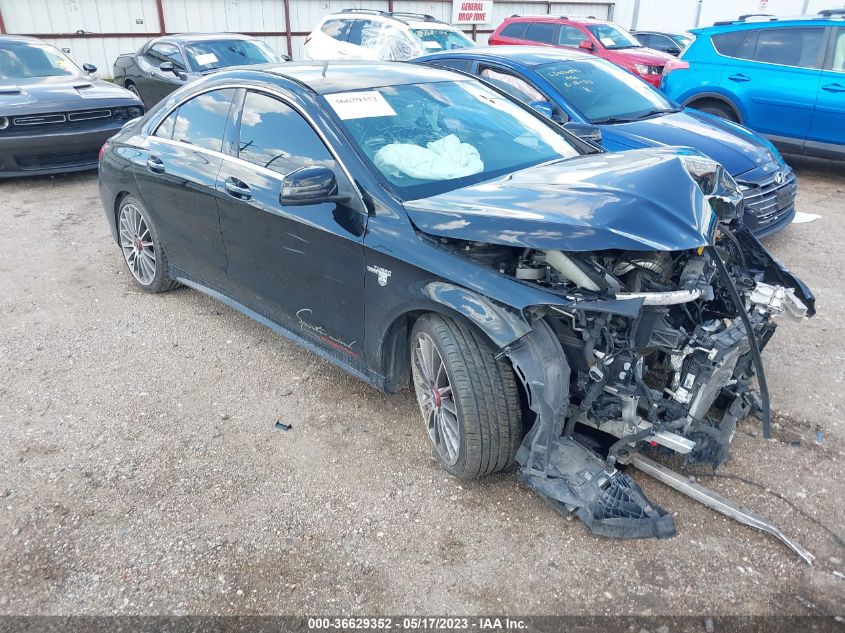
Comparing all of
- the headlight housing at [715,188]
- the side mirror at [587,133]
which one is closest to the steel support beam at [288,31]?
the side mirror at [587,133]

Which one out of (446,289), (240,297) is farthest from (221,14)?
(446,289)

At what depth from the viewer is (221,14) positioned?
16625 mm

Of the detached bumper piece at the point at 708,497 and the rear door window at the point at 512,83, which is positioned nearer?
the detached bumper piece at the point at 708,497

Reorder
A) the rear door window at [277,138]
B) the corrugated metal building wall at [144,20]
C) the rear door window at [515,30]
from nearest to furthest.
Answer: the rear door window at [277,138] → the rear door window at [515,30] → the corrugated metal building wall at [144,20]

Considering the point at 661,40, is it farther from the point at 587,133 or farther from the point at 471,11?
the point at 587,133

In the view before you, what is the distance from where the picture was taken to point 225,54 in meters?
10.1

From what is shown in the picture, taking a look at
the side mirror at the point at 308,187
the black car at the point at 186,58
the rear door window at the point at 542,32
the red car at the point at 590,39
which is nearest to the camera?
the side mirror at the point at 308,187

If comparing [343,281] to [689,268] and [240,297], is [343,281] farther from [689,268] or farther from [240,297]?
[689,268]

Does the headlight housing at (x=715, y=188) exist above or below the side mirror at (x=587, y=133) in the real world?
above

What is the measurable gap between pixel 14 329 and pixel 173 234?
1.34 m

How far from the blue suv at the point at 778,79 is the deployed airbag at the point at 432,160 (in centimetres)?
620

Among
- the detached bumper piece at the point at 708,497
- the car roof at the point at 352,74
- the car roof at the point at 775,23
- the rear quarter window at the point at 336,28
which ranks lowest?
the detached bumper piece at the point at 708,497

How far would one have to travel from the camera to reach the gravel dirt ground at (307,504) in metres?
2.48

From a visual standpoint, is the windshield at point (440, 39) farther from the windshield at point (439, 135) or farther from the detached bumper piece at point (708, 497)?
the detached bumper piece at point (708, 497)
